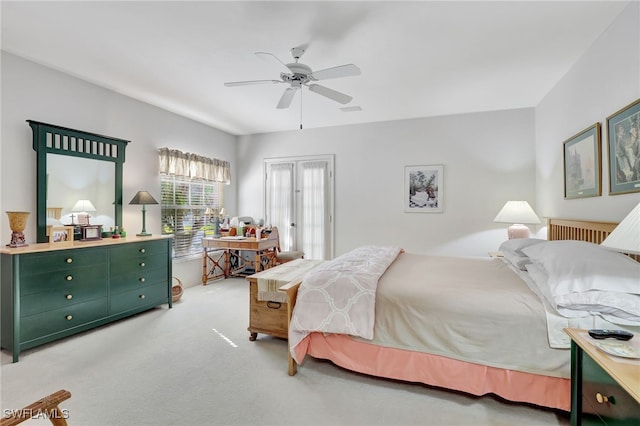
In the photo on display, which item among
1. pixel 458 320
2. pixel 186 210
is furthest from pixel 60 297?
pixel 458 320

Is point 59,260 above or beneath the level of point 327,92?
beneath

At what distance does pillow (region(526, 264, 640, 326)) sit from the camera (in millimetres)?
1644

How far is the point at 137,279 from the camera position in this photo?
3537 millimetres

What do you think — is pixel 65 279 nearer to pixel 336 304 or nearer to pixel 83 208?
pixel 83 208

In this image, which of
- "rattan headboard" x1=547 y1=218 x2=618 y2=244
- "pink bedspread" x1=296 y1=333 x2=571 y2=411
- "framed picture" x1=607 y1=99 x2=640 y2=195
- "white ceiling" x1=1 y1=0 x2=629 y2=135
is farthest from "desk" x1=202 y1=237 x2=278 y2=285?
"framed picture" x1=607 y1=99 x2=640 y2=195

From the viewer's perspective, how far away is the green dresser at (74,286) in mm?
2555

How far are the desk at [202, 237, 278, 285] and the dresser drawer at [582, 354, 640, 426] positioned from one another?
394 centimetres

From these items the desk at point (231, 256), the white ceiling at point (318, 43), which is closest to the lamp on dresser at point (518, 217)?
the white ceiling at point (318, 43)

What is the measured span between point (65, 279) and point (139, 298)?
85 cm

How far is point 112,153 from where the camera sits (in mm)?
3766

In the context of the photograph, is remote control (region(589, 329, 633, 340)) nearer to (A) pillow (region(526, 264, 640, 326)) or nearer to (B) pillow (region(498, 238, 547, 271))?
(A) pillow (region(526, 264, 640, 326))

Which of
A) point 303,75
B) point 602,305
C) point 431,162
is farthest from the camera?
point 431,162

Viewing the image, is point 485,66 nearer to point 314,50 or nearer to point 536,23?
point 536,23

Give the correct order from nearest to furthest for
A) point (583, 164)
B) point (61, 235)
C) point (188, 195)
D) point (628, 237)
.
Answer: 1. point (628, 237)
2. point (583, 164)
3. point (61, 235)
4. point (188, 195)
